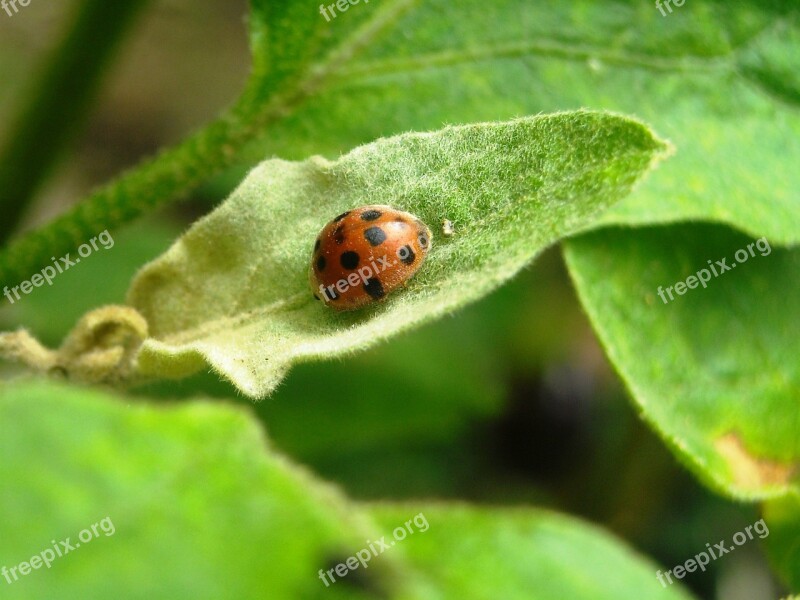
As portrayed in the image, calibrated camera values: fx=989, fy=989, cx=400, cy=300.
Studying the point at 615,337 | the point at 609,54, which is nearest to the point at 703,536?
the point at 615,337

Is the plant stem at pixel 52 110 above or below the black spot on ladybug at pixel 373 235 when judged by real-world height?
above

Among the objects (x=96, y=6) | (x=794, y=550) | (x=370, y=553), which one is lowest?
(x=794, y=550)

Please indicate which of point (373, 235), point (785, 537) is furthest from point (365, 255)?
point (785, 537)

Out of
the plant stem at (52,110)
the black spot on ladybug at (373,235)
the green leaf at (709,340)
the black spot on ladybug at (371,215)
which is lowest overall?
the green leaf at (709,340)

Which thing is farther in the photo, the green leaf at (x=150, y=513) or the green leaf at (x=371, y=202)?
the green leaf at (x=371, y=202)

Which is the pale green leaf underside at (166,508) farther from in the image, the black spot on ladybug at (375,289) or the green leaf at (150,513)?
the black spot on ladybug at (375,289)

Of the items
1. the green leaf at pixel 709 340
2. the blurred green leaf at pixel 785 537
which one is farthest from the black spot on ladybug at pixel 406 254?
the blurred green leaf at pixel 785 537

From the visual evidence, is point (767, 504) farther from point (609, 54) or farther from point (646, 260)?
point (609, 54)
